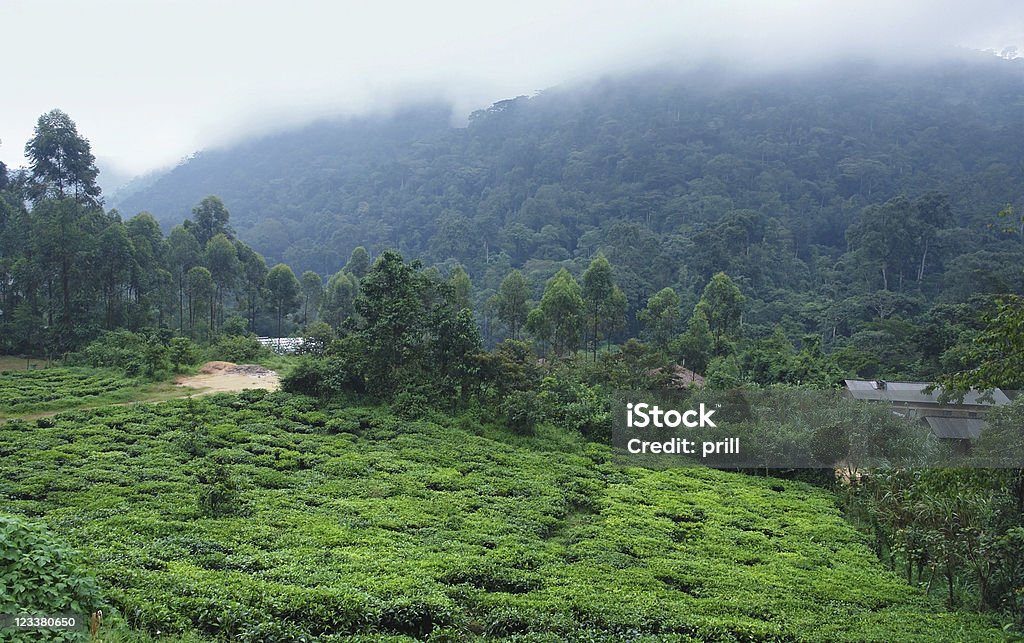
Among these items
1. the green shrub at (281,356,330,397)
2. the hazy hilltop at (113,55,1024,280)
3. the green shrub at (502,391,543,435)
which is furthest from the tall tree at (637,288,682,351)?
the hazy hilltop at (113,55,1024,280)

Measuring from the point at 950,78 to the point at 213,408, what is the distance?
435 feet

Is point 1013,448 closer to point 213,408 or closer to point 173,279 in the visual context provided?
point 213,408

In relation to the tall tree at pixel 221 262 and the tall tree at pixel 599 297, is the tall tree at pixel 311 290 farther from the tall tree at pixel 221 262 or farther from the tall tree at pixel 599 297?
the tall tree at pixel 599 297

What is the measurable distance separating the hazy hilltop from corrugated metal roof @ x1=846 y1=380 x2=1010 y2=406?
29416mm

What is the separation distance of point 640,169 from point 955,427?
67.8m

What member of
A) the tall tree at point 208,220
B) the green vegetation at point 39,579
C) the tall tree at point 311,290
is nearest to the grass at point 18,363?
the tall tree at point 208,220

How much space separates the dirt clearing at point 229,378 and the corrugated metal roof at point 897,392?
21.7 m

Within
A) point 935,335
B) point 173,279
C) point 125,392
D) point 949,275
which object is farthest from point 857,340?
point 173,279

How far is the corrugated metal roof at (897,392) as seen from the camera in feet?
78.3

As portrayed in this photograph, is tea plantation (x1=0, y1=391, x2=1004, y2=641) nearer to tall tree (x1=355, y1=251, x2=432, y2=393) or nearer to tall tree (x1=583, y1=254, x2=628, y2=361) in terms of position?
tall tree (x1=355, y1=251, x2=432, y2=393)

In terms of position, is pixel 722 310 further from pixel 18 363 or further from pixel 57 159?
pixel 57 159

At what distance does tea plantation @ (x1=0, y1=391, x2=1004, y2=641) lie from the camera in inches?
307

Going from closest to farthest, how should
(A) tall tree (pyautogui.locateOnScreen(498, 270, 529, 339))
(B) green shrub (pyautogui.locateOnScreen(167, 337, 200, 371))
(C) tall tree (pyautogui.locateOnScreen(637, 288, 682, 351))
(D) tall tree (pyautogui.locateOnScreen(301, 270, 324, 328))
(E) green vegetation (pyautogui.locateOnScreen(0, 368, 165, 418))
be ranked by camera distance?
(E) green vegetation (pyautogui.locateOnScreen(0, 368, 165, 418)), (B) green shrub (pyautogui.locateOnScreen(167, 337, 200, 371)), (C) tall tree (pyautogui.locateOnScreen(637, 288, 682, 351)), (A) tall tree (pyautogui.locateOnScreen(498, 270, 529, 339)), (D) tall tree (pyautogui.locateOnScreen(301, 270, 324, 328))

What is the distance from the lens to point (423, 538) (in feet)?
35.3
